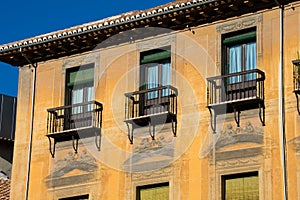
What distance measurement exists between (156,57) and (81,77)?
2865 mm

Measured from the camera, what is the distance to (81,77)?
32062mm

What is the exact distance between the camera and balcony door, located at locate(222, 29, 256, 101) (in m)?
28.2

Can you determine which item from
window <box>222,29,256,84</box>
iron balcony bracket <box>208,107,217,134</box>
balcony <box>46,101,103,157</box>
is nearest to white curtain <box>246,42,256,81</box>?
window <box>222,29,256,84</box>

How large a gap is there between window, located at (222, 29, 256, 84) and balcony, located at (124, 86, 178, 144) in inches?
69.8

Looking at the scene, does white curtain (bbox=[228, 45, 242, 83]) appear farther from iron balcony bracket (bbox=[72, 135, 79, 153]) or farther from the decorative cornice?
iron balcony bracket (bbox=[72, 135, 79, 153])

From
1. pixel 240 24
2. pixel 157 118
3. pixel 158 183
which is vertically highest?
pixel 240 24

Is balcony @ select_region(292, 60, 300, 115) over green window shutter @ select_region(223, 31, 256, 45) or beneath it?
beneath

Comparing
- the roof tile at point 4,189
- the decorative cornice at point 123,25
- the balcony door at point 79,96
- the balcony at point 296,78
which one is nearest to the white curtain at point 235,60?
the decorative cornice at point 123,25

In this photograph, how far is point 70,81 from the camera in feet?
106

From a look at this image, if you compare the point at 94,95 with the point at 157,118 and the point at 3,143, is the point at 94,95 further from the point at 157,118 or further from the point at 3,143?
the point at 3,143

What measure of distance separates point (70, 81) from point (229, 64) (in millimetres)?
5809

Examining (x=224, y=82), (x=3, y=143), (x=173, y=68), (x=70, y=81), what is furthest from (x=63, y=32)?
(x=3, y=143)

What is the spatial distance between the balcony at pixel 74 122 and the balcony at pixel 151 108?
1163mm

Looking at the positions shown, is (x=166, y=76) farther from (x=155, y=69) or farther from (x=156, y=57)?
(x=156, y=57)
